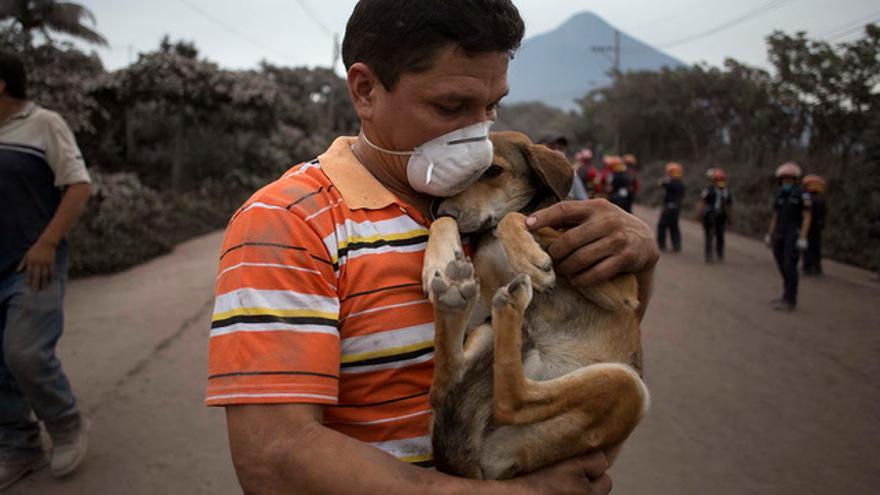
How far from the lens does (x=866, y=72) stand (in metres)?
18.0

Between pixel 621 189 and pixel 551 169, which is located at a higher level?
pixel 551 169

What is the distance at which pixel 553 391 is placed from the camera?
1827 mm

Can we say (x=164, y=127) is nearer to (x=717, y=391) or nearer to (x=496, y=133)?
(x=717, y=391)

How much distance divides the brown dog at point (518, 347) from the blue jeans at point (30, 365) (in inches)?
121

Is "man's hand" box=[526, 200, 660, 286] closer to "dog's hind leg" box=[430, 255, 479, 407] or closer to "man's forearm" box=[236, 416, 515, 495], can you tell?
"dog's hind leg" box=[430, 255, 479, 407]

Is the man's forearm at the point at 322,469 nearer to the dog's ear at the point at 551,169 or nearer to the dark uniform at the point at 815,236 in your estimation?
the dog's ear at the point at 551,169

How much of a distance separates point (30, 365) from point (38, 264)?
1.95ft

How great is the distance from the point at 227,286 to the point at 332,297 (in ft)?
0.72

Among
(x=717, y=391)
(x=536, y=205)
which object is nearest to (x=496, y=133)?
(x=536, y=205)

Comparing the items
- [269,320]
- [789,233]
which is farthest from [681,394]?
[269,320]

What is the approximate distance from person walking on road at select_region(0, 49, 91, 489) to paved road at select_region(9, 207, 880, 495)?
1.24 ft

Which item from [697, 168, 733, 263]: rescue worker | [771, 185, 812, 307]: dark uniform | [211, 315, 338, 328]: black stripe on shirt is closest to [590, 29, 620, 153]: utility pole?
[697, 168, 733, 263]: rescue worker

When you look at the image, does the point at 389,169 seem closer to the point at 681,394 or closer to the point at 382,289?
the point at 382,289

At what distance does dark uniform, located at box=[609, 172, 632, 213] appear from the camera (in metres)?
13.0
